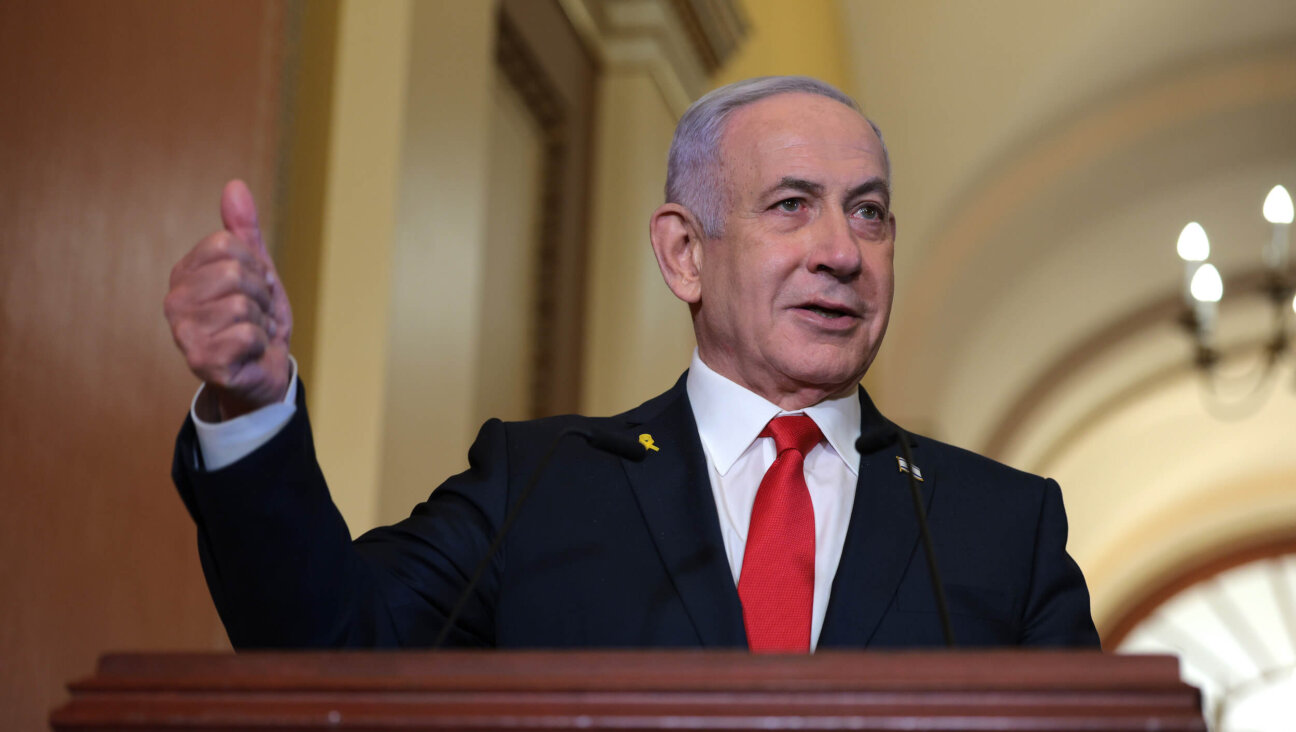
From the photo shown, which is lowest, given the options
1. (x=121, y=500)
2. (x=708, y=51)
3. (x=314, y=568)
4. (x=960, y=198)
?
(x=314, y=568)

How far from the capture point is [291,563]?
152cm

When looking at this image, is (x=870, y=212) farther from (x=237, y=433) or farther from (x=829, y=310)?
(x=237, y=433)

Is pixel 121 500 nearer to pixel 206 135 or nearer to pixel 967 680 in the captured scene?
pixel 206 135

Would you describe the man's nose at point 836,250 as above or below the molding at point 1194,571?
below

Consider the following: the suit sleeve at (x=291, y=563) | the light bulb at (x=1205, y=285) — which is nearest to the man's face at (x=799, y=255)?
the suit sleeve at (x=291, y=563)

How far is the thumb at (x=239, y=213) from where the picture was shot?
4.53 ft

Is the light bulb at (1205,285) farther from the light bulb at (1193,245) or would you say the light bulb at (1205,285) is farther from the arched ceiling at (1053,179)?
the arched ceiling at (1053,179)

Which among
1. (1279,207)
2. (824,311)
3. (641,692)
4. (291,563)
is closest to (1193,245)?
(1279,207)

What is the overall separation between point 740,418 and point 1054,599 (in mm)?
467

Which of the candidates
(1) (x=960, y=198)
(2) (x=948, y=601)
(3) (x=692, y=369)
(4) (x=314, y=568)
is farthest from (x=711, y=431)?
(1) (x=960, y=198)

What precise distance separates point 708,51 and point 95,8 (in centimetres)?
325

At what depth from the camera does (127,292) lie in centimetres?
222

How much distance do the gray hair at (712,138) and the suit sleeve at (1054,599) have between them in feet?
1.87

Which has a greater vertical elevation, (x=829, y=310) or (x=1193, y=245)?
(x=1193, y=245)
